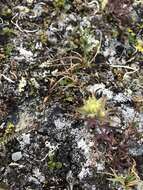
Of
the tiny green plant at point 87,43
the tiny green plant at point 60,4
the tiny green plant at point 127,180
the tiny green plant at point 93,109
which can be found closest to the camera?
the tiny green plant at point 127,180

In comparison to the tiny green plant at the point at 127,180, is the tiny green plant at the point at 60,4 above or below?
above

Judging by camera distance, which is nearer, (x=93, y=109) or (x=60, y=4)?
(x=93, y=109)

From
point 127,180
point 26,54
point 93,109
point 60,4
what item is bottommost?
point 127,180

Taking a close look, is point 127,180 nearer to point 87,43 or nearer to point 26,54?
point 87,43

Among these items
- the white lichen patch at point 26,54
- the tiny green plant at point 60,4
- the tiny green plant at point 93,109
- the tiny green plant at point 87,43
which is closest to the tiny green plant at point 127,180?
the tiny green plant at point 93,109

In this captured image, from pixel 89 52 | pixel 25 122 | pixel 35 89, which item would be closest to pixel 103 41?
pixel 89 52

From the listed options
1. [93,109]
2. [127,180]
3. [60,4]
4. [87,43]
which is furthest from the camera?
[60,4]

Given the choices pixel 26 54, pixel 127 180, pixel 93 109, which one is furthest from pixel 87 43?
pixel 127 180

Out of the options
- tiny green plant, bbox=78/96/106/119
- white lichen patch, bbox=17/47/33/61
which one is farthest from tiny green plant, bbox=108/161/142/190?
white lichen patch, bbox=17/47/33/61

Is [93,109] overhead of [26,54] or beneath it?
beneath

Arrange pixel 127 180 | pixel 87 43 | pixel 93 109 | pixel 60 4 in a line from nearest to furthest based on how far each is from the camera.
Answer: pixel 127 180
pixel 93 109
pixel 87 43
pixel 60 4

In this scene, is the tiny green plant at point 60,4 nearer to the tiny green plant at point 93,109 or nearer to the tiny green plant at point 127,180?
the tiny green plant at point 93,109
